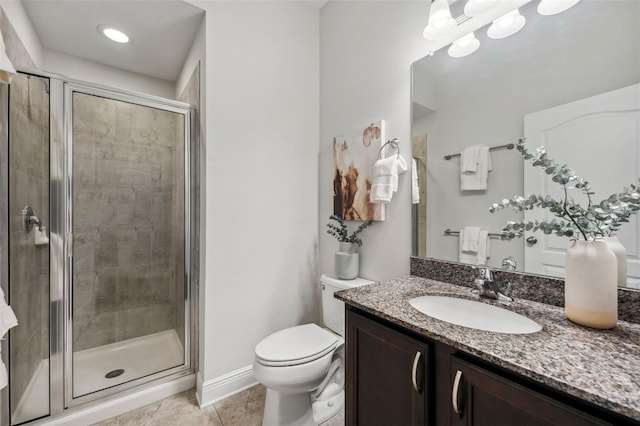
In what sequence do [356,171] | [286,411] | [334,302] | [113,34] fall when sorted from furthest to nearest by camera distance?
[113,34], [356,171], [334,302], [286,411]

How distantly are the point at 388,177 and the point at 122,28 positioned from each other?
2.09m

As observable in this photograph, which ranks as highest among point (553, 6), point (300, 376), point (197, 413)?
point (553, 6)

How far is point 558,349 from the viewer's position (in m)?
0.65

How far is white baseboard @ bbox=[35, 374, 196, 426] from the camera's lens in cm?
143

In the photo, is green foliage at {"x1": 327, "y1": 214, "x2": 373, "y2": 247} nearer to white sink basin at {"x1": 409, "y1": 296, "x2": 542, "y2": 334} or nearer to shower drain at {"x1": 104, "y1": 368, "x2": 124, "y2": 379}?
white sink basin at {"x1": 409, "y1": 296, "x2": 542, "y2": 334}

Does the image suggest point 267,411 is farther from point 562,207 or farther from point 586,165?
point 586,165

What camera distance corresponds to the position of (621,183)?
32.9 inches

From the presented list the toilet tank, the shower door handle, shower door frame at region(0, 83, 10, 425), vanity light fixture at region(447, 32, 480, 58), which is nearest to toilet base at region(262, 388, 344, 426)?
the toilet tank

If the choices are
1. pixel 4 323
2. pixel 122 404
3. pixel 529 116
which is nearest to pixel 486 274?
pixel 529 116

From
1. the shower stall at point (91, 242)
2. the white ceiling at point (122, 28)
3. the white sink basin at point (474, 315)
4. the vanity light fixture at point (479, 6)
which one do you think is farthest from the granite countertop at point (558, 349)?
the white ceiling at point (122, 28)

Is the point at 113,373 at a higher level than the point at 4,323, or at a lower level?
lower

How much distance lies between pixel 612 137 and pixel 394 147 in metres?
0.87

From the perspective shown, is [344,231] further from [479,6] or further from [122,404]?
[122,404]

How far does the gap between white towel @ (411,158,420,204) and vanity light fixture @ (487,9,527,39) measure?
0.62 metres
